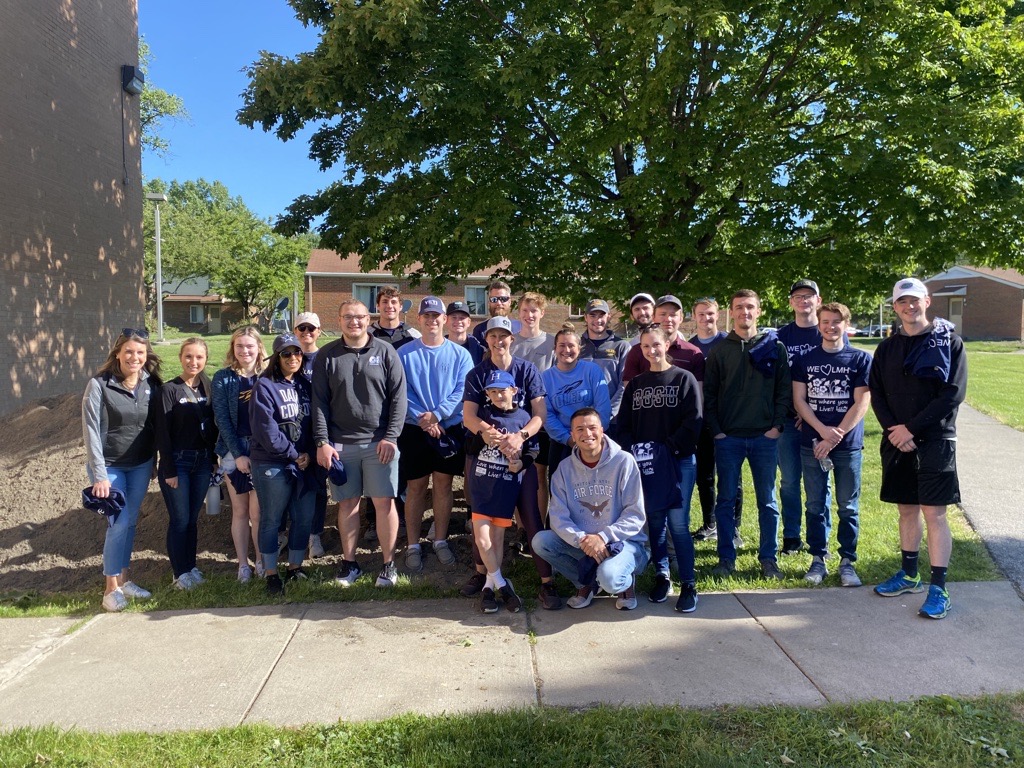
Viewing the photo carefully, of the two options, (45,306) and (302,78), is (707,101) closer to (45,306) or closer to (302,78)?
(302,78)

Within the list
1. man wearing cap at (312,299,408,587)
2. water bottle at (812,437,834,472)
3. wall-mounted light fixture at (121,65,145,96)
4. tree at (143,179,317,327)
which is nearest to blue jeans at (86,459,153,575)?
man wearing cap at (312,299,408,587)

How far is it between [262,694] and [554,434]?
8.16 feet

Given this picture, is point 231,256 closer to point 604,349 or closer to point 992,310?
point 604,349

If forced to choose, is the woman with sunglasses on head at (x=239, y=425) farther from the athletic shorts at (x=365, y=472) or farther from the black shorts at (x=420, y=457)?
the black shorts at (x=420, y=457)

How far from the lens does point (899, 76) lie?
809 cm

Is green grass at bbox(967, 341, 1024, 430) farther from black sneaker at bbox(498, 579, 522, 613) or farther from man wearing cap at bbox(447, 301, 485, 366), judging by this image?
black sneaker at bbox(498, 579, 522, 613)

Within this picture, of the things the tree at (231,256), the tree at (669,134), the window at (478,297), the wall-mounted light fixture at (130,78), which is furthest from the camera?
the tree at (231,256)

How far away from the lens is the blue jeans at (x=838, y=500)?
5352 millimetres

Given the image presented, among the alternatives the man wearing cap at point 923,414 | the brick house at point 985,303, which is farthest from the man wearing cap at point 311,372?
the brick house at point 985,303

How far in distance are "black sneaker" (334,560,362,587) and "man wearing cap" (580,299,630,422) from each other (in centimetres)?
225

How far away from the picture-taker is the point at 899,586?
509 centimetres

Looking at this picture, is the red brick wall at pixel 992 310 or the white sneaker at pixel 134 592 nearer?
the white sneaker at pixel 134 592

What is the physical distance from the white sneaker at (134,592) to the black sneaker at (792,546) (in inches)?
189

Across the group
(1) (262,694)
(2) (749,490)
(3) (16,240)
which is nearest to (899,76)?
(2) (749,490)
